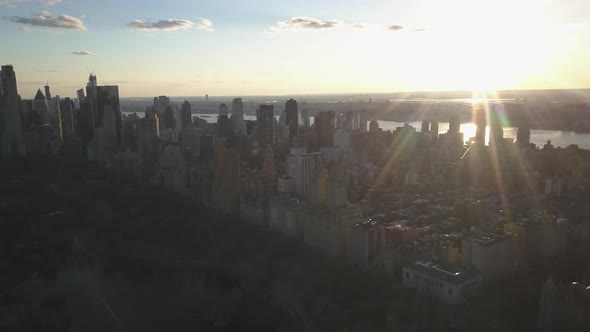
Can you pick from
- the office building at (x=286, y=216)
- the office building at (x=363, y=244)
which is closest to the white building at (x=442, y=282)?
the office building at (x=363, y=244)

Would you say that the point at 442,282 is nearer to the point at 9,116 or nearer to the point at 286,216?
the point at 286,216

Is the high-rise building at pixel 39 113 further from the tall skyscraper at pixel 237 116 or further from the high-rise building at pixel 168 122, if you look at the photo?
the tall skyscraper at pixel 237 116

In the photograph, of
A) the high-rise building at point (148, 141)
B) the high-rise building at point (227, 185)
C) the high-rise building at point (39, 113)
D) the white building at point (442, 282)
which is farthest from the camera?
the high-rise building at point (39, 113)

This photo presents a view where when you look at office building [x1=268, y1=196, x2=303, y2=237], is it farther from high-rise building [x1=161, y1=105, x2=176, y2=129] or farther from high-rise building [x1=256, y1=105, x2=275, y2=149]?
high-rise building [x1=161, y1=105, x2=176, y2=129]

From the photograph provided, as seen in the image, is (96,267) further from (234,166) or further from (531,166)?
(531,166)

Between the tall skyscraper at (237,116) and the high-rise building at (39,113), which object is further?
the tall skyscraper at (237,116)

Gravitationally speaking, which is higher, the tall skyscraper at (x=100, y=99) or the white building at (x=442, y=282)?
the tall skyscraper at (x=100, y=99)
